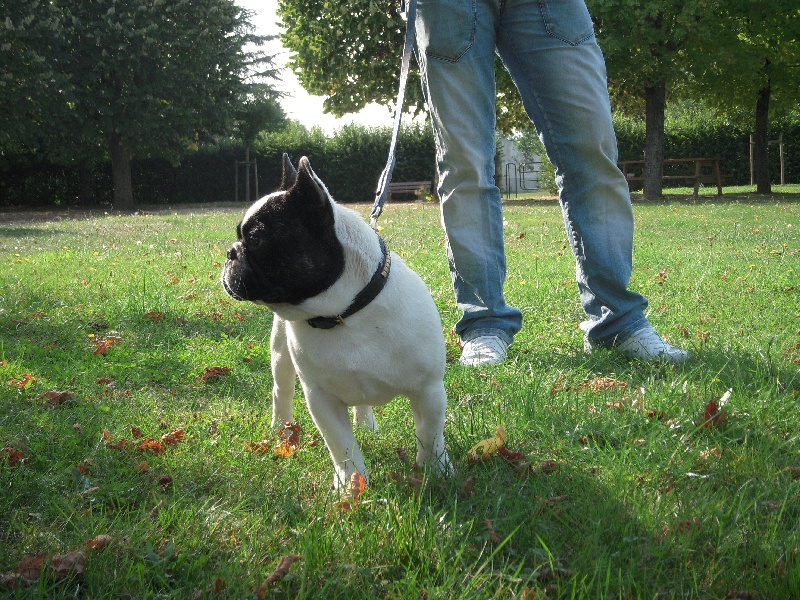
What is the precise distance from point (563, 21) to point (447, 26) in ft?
1.85

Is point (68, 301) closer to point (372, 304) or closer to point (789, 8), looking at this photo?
point (372, 304)

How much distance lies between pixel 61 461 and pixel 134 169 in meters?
33.2

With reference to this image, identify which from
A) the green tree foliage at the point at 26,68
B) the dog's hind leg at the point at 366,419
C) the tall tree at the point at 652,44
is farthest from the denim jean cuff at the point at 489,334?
the green tree foliage at the point at 26,68

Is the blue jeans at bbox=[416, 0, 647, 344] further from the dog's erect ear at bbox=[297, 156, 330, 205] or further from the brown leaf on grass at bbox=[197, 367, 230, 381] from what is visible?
the dog's erect ear at bbox=[297, 156, 330, 205]

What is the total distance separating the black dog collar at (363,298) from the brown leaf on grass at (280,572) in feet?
2.35

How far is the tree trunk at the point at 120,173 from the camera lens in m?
29.8

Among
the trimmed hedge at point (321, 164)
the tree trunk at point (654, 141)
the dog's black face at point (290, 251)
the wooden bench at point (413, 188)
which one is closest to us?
the dog's black face at point (290, 251)

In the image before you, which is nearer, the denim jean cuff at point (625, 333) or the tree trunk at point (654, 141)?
the denim jean cuff at point (625, 333)

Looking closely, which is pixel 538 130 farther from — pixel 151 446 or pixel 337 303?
pixel 151 446

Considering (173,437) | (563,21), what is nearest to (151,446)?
(173,437)

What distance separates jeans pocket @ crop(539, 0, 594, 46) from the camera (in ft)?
12.5

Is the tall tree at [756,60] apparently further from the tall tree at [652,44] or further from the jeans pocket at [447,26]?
the jeans pocket at [447,26]

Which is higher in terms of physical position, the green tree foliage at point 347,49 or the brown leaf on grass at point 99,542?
the green tree foliage at point 347,49

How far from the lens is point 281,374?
3043 mm
